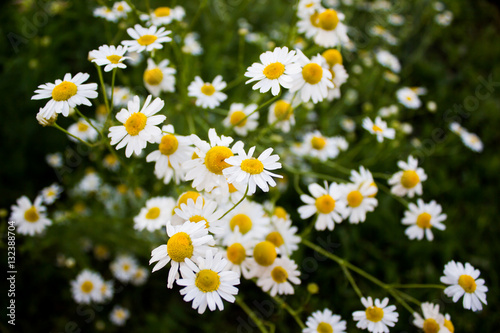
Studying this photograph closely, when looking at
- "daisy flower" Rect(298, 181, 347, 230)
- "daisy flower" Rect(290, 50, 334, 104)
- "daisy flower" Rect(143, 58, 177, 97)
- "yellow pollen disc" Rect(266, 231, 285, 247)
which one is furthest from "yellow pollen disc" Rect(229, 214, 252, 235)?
"daisy flower" Rect(143, 58, 177, 97)

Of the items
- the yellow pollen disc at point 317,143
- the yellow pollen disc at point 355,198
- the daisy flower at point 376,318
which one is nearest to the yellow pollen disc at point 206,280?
the daisy flower at point 376,318

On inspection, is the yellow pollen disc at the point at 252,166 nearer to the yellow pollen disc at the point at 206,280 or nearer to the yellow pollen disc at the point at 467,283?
the yellow pollen disc at the point at 206,280

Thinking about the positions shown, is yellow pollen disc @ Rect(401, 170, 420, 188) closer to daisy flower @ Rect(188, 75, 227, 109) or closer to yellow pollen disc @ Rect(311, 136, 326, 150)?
yellow pollen disc @ Rect(311, 136, 326, 150)

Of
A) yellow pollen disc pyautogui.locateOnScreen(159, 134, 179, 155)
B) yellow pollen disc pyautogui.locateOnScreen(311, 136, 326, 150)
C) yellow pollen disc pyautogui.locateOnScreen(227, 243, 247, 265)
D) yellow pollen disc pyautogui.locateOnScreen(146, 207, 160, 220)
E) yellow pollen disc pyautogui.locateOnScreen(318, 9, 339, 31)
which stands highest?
yellow pollen disc pyautogui.locateOnScreen(318, 9, 339, 31)

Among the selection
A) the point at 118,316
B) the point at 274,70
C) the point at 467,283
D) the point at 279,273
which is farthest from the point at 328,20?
the point at 118,316

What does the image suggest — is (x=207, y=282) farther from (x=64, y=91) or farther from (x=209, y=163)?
(x=64, y=91)

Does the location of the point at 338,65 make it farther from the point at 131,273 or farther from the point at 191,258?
the point at 131,273
